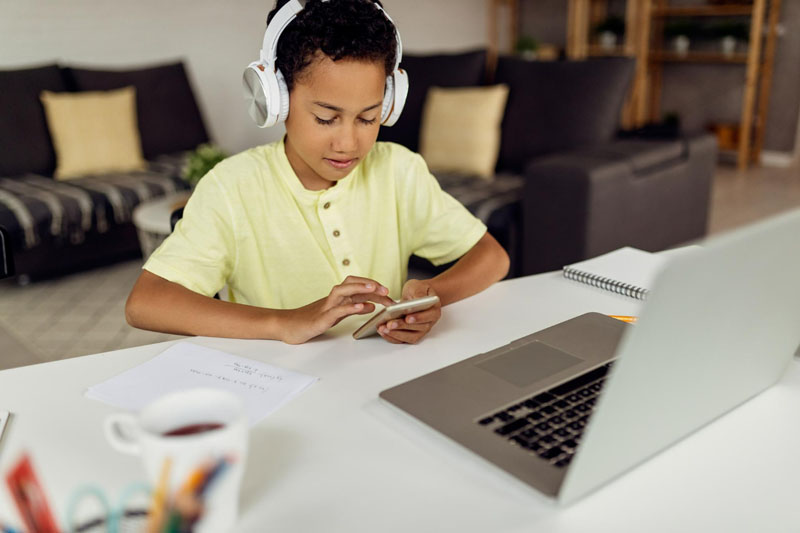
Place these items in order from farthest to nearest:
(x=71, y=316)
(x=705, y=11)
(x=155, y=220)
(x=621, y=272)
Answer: (x=705, y=11) → (x=71, y=316) → (x=155, y=220) → (x=621, y=272)

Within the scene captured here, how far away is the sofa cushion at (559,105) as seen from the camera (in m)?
3.06

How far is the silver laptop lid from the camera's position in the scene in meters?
0.49

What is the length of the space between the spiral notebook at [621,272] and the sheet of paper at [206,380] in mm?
510

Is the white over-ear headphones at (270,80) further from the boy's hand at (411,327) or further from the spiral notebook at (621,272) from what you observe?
the spiral notebook at (621,272)

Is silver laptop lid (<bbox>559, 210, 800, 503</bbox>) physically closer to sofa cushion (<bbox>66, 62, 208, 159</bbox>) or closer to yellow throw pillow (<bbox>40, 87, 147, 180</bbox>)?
yellow throw pillow (<bbox>40, 87, 147, 180</bbox>)

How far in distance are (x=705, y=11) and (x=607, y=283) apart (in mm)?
4995

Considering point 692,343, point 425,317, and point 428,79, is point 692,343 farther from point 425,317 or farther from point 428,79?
point 428,79

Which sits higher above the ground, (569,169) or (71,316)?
(569,169)

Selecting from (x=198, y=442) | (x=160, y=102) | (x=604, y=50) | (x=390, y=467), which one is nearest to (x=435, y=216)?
(x=390, y=467)

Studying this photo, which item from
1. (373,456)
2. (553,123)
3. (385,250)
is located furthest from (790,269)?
(553,123)

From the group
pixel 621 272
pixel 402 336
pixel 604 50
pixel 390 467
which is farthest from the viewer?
pixel 604 50

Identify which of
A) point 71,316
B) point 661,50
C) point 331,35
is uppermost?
point 331,35

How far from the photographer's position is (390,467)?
2.07 feet

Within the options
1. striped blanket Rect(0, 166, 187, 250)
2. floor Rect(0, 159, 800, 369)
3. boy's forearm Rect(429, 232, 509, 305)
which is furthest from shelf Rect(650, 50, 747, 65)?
boy's forearm Rect(429, 232, 509, 305)
